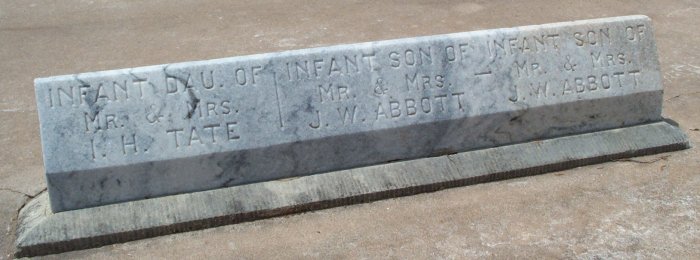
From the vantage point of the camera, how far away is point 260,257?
4047 millimetres

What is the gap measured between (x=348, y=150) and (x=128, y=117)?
1.29 m

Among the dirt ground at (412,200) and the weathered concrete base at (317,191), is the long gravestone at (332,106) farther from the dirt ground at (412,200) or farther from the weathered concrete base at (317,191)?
the dirt ground at (412,200)

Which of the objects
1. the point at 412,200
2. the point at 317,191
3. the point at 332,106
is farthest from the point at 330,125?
the point at 412,200

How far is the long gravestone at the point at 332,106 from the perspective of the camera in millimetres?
4184

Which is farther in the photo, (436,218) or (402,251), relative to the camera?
(436,218)

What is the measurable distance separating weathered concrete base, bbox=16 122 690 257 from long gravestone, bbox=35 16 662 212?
0.22ft

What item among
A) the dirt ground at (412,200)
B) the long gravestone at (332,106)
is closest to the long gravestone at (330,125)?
the long gravestone at (332,106)

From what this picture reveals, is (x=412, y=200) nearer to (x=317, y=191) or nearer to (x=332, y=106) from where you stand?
(x=317, y=191)

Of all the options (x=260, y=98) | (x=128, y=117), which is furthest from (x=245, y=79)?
(x=128, y=117)

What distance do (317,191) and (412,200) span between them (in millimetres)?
576

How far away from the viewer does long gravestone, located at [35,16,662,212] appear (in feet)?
13.7

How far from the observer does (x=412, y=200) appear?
14.9 ft

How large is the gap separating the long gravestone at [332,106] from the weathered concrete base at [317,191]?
0.22 feet

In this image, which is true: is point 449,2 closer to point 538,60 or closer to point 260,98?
point 538,60
